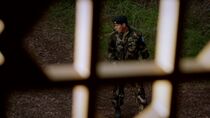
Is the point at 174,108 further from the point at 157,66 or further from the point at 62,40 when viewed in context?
the point at 62,40

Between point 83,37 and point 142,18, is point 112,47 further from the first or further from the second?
point 142,18

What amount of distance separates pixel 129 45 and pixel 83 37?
3065 millimetres

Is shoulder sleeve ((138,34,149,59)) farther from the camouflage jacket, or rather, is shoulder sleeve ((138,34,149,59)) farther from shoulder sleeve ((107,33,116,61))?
shoulder sleeve ((107,33,116,61))

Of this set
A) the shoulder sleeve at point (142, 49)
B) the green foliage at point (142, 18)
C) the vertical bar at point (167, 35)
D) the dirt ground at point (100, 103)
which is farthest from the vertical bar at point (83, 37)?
the green foliage at point (142, 18)

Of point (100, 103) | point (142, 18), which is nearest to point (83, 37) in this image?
point (100, 103)

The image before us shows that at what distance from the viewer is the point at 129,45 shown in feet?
12.8

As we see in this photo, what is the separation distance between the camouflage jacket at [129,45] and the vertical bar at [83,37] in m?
2.91

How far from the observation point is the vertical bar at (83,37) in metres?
0.83

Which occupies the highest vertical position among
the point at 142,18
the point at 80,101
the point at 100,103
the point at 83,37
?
the point at 142,18

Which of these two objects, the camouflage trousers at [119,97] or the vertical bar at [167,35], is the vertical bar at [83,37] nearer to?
the vertical bar at [167,35]

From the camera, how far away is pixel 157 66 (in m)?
0.92

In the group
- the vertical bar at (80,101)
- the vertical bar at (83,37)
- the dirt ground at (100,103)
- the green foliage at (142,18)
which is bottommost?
the dirt ground at (100,103)

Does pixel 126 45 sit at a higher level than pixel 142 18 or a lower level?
lower

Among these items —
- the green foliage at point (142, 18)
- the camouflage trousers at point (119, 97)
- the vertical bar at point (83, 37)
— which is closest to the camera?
the vertical bar at point (83, 37)
